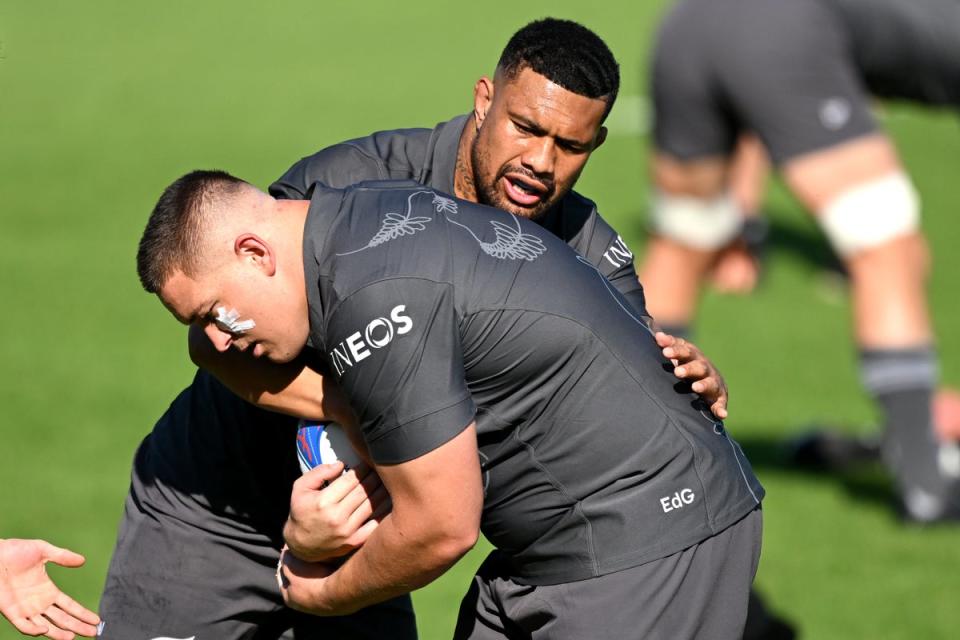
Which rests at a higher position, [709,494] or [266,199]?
[266,199]

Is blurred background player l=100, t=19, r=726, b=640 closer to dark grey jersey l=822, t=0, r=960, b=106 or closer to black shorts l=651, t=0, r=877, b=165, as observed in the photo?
black shorts l=651, t=0, r=877, b=165

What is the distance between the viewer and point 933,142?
55.0ft

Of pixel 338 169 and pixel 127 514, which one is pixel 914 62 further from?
pixel 127 514

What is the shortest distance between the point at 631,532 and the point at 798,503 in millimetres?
4260

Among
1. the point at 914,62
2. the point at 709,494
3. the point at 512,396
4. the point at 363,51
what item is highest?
the point at 512,396

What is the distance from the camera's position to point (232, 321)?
3.60 m

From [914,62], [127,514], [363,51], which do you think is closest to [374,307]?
[127,514]

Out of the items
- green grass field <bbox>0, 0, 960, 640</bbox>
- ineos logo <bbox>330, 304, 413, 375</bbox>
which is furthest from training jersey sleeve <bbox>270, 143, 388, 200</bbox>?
green grass field <bbox>0, 0, 960, 640</bbox>

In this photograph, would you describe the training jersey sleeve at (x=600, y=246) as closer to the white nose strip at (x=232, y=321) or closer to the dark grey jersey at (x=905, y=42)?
the white nose strip at (x=232, y=321)

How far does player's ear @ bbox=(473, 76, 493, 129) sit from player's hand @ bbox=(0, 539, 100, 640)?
1.70m

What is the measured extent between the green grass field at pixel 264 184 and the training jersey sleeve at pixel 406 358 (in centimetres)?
300

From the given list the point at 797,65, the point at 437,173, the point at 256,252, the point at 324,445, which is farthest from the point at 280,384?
the point at 797,65

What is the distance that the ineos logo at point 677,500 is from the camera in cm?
371

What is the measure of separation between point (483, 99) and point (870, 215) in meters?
3.09
